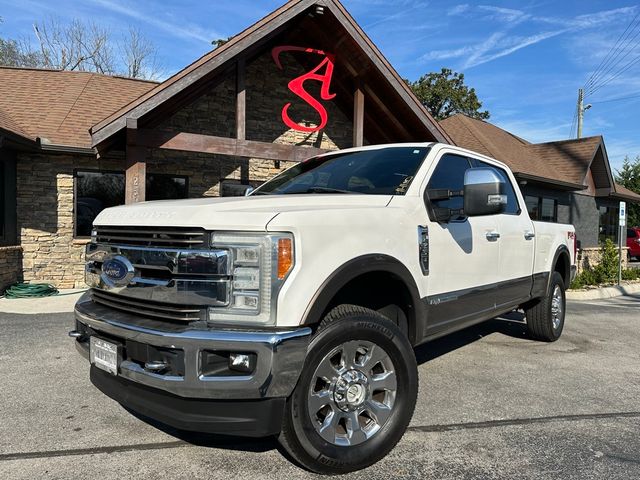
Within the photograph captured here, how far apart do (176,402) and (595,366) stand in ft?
15.1

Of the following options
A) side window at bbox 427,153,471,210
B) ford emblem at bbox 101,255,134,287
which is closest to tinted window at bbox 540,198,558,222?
side window at bbox 427,153,471,210

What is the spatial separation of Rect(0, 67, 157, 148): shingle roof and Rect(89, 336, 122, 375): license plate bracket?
24.6ft

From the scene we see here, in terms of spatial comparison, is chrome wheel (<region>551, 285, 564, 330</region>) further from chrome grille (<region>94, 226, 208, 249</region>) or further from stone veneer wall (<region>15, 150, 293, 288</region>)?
stone veneer wall (<region>15, 150, 293, 288</region>)

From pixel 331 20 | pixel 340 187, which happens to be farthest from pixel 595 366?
pixel 331 20

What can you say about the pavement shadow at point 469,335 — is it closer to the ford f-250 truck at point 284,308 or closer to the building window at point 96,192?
the ford f-250 truck at point 284,308

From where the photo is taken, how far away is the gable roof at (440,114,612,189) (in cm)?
1573

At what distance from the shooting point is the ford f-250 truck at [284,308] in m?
2.37

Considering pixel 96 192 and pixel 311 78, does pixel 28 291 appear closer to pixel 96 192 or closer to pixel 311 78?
pixel 96 192

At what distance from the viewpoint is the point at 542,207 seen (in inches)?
666

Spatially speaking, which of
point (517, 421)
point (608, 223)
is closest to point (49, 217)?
point (517, 421)

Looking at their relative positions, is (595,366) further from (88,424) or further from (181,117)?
(181,117)

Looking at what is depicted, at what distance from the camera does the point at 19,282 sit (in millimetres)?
10109

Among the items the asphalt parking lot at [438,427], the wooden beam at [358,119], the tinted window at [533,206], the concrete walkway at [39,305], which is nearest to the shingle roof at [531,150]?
the tinted window at [533,206]

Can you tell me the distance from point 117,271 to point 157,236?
0.36 metres
